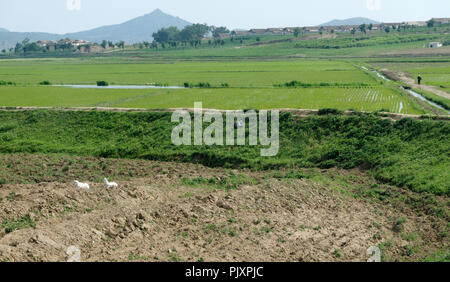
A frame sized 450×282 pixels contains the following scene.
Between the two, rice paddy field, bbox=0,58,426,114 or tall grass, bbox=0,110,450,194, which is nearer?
tall grass, bbox=0,110,450,194

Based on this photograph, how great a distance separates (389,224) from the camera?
1411 centimetres

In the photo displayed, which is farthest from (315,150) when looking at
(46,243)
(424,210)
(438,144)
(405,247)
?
(46,243)

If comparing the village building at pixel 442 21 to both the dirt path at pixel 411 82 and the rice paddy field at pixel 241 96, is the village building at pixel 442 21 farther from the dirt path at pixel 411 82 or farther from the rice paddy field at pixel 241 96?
the rice paddy field at pixel 241 96

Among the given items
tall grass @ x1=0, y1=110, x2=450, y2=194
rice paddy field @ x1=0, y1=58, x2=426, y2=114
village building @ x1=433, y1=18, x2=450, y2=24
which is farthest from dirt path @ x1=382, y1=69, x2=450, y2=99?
village building @ x1=433, y1=18, x2=450, y2=24

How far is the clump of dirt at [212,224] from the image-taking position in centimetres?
1153

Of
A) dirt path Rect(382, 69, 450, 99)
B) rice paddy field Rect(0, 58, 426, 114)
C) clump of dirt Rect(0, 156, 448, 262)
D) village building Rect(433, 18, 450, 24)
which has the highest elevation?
village building Rect(433, 18, 450, 24)

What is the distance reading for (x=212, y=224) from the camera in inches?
519

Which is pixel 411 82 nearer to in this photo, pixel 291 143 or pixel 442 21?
pixel 291 143

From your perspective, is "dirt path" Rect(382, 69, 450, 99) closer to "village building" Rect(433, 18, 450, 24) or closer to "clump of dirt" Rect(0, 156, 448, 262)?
"clump of dirt" Rect(0, 156, 448, 262)

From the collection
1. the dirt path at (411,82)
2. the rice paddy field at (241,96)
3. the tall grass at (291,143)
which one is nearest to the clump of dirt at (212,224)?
the tall grass at (291,143)

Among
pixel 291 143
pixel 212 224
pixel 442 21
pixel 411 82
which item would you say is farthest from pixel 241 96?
pixel 442 21

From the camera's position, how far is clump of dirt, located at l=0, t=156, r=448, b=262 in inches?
454

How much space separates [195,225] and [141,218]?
1529 millimetres

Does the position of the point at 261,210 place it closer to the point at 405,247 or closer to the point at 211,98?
the point at 405,247
